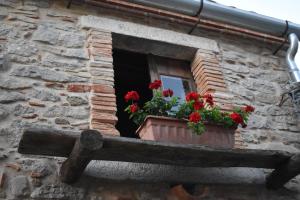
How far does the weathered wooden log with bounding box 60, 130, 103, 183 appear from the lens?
2.70 m

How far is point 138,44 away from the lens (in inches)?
179

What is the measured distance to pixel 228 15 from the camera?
5.00 meters

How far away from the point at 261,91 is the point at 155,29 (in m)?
1.47

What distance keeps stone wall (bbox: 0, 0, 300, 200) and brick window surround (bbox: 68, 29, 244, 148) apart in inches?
0.4

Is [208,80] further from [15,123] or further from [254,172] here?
[15,123]

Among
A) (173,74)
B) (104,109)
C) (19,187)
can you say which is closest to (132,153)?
(104,109)

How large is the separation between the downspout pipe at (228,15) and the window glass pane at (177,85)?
872 mm

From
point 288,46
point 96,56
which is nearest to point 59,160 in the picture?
point 96,56

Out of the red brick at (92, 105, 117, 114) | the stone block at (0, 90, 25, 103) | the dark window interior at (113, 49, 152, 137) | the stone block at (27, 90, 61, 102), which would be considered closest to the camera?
the stone block at (0, 90, 25, 103)

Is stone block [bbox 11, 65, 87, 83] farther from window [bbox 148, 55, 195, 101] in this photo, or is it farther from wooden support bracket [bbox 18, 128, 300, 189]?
window [bbox 148, 55, 195, 101]


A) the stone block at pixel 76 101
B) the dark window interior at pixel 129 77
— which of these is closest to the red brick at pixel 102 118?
the stone block at pixel 76 101

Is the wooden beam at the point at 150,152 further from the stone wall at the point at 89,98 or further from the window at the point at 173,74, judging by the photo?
the window at the point at 173,74

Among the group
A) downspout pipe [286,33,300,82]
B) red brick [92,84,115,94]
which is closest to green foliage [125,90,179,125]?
red brick [92,84,115,94]

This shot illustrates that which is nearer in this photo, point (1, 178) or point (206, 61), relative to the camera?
point (1, 178)
